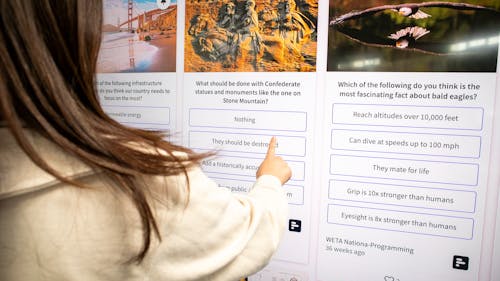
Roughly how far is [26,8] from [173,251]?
412mm

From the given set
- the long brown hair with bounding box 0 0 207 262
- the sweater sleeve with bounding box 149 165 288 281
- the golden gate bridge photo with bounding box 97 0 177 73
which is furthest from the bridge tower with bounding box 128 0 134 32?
the sweater sleeve with bounding box 149 165 288 281

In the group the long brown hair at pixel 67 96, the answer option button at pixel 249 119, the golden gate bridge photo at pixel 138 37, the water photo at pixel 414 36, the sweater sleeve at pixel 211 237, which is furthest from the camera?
the golden gate bridge photo at pixel 138 37

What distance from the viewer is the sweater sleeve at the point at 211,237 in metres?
0.60

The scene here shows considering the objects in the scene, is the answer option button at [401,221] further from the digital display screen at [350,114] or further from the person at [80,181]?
the person at [80,181]

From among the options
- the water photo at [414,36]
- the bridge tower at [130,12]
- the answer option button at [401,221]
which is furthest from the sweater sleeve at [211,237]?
the bridge tower at [130,12]

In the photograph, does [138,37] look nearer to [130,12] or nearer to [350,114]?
[130,12]

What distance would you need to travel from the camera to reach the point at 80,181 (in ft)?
1.76

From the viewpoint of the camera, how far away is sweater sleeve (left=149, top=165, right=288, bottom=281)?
1.98 ft

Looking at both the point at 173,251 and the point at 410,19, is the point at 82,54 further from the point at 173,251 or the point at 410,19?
the point at 410,19

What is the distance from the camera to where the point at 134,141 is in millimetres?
581

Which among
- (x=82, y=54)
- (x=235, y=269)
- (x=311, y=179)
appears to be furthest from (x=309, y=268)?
(x=82, y=54)

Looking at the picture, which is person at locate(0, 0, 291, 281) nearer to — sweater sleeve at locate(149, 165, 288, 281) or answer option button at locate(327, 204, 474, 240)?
sweater sleeve at locate(149, 165, 288, 281)

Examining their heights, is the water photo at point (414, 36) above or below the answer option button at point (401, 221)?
above

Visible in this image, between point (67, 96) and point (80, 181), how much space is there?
0.12 meters
